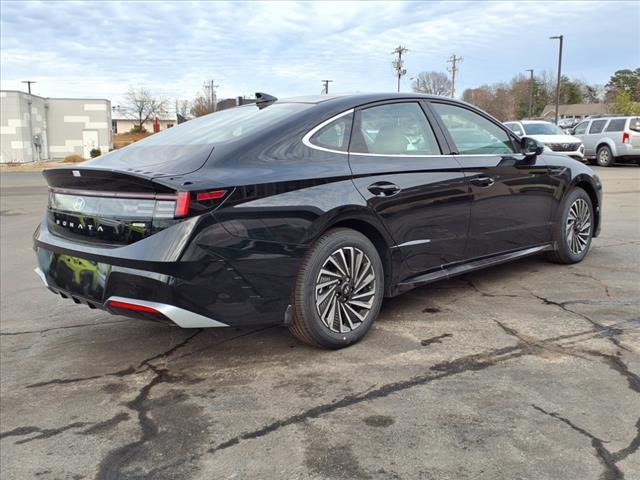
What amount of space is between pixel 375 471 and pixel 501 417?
76 cm

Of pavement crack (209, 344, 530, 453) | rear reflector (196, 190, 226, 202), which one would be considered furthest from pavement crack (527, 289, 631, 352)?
rear reflector (196, 190, 226, 202)

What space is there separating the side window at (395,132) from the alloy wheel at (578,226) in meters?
2.00

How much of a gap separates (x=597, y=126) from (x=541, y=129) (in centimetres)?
352

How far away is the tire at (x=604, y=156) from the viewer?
2095 cm

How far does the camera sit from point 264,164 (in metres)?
3.34

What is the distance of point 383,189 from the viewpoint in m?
3.80

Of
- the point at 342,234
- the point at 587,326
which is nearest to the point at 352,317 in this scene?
the point at 342,234

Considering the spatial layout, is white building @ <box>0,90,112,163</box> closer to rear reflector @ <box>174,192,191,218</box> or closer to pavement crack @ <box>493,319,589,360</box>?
rear reflector @ <box>174,192,191,218</box>

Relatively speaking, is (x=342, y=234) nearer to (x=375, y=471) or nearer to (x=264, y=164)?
(x=264, y=164)

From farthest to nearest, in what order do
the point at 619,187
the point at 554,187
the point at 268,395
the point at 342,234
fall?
1. the point at 619,187
2. the point at 554,187
3. the point at 342,234
4. the point at 268,395

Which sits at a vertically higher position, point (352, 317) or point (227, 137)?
point (227, 137)

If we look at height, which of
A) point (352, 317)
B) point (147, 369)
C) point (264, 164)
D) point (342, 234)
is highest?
point (264, 164)

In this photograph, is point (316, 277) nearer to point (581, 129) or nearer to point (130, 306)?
point (130, 306)

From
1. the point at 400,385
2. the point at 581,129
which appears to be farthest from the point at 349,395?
the point at 581,129
